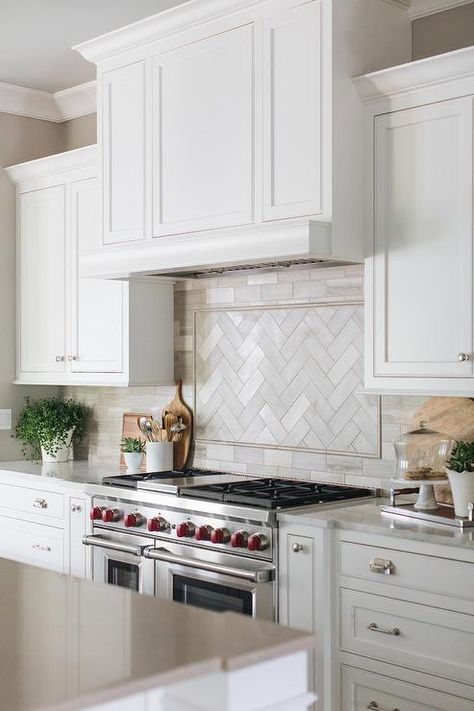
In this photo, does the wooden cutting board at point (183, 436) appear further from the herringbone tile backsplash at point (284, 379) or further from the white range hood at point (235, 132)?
the white range hood at point (235, 132)

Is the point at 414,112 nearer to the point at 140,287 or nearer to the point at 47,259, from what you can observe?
the point at 140,287

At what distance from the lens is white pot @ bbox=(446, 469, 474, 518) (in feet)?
9.86

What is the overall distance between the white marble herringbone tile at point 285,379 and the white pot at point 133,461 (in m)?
0.29

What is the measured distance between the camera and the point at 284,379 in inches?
159

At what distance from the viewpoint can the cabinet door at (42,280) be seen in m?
4.81

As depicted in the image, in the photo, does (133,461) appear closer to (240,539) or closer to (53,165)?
(240,539)

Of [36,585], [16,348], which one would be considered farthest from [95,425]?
[36,585]

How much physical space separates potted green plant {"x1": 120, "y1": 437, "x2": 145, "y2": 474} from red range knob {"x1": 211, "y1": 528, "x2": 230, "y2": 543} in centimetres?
108

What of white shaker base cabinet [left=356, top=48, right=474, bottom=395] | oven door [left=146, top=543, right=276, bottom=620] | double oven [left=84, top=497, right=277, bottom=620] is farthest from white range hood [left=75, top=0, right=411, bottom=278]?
oven door [left=146, top=543, right=276, bottom=620]

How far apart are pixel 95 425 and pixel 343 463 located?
1693 mm

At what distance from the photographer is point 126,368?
14.5ft

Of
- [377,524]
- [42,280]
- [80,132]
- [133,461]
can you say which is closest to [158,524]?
[133,461]

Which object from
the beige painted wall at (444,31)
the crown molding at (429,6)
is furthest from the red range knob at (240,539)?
the crown molding at (429,6)

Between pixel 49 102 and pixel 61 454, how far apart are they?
6.23 ft
